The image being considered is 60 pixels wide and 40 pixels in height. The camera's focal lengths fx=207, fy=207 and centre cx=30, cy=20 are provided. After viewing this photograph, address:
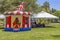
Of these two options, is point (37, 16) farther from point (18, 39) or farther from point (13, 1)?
point (18, 39)

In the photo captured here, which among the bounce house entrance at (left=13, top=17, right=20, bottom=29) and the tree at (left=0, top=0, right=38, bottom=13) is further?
the tree at (left=0, top=0, right=38, bottom=13)

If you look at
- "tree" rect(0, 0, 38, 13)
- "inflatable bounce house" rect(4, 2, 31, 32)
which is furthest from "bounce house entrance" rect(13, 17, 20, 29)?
"tree" rect(0, 0, 38, 13)

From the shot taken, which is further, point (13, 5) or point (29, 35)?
point (13, 5)

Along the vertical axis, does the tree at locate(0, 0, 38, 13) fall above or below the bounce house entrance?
above

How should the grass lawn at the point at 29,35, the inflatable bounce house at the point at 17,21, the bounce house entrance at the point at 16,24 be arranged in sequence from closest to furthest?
the grass lawn at the point at 29,35
the bounce house entrance at the point at 16,24
the inflatable bounce house at the point at 17,21

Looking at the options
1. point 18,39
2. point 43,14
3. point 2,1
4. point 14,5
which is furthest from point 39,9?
point 18,39

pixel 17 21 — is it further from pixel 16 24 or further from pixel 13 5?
pixel 13 5

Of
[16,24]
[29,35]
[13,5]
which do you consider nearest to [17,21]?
[16,24]

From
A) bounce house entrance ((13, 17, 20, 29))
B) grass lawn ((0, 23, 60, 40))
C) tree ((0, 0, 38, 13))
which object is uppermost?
tree ((0, 0, 38, 13))

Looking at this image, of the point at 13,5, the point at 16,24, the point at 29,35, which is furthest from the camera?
the point at 13,5

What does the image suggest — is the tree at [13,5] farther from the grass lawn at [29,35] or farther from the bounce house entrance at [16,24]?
the grass lawn at [29,35]

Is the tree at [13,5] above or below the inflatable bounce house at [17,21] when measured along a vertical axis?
above

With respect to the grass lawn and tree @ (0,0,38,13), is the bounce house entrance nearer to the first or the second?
the grass lawn

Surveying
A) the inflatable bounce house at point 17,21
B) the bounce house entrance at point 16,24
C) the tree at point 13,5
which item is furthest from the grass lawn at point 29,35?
the tree at point 13,5
